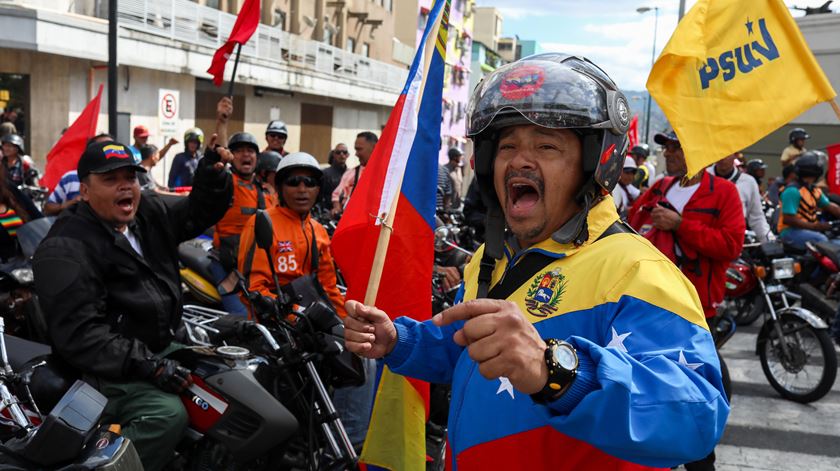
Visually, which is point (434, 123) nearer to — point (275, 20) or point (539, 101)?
point (539, 101)

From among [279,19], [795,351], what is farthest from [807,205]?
[279,19]

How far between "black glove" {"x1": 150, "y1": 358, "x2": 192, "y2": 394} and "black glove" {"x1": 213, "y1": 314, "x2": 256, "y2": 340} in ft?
1.61

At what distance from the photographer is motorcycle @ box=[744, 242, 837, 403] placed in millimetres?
6426

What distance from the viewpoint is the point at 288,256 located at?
16.6 feet

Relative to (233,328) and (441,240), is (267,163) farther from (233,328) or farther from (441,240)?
(233,328)

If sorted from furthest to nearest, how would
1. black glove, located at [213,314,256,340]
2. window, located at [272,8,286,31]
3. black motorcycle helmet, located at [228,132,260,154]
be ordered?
window, located at [272,8,286,31] → black motorcycle helmet, located at [228,132,260,154] → black glove, located at [213,314,256,340]

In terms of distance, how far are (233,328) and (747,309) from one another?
284 inches

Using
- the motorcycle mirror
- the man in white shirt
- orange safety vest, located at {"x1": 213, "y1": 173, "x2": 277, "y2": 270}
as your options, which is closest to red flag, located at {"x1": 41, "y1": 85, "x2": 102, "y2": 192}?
orange safety vest, located at {"x1": 213, "y1": 173, "x2": 277, "y2": 270}

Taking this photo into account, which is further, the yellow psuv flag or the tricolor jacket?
the yellow psuv flag

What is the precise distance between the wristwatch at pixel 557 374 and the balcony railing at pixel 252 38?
20.5 meters

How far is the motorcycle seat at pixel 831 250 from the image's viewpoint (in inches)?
340

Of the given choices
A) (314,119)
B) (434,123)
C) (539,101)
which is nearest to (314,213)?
(434,123)

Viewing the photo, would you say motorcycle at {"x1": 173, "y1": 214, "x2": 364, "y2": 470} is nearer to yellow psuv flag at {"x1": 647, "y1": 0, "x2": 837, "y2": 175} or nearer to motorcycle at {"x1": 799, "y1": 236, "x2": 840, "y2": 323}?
yellow psuv flag at {"x1": 647, "y1": 0, "x2": 837, "y2": 175}

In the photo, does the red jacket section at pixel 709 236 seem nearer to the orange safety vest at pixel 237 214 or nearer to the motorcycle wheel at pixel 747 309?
the orange safety vest at pixel 237 214
